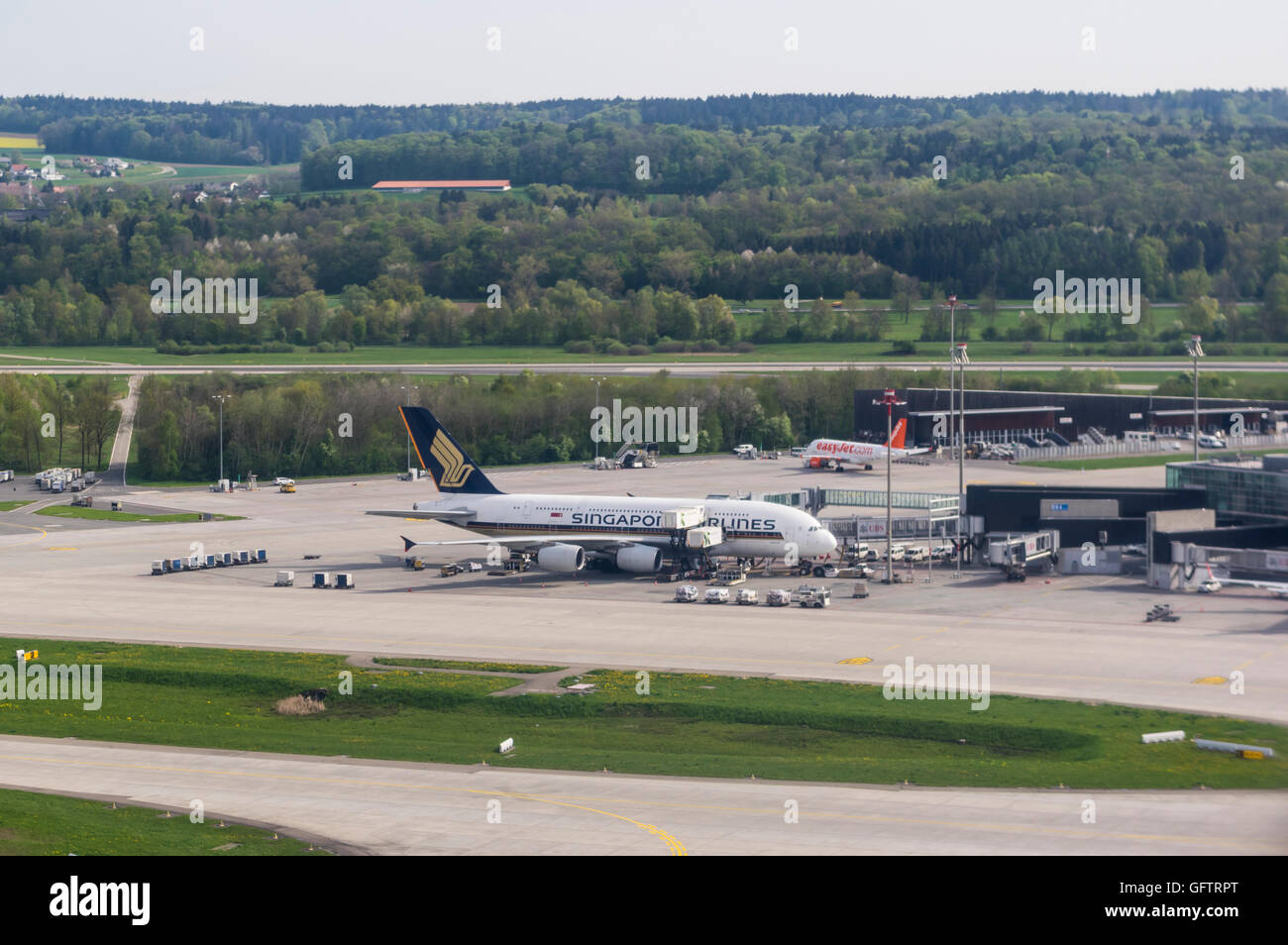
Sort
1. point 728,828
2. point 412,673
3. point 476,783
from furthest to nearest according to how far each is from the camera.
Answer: point 412,673, point 476,783, point 728,828

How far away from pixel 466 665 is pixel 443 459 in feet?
104

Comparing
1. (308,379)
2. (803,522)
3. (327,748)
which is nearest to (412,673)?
(327,748)

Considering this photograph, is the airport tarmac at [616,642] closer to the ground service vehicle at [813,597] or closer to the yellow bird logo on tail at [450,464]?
the ground service vehicle at [813,597]

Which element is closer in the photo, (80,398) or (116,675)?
(116,675)

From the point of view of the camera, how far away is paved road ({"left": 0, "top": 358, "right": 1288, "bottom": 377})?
18612cm

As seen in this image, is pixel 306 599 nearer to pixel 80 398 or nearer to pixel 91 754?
pixel 91 754

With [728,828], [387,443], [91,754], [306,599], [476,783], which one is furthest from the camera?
[387,443]

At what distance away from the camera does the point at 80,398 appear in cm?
16200

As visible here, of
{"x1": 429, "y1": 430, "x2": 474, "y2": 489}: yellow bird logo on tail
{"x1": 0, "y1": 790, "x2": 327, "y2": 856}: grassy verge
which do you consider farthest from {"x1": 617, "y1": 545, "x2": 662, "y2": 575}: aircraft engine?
{"x1": 0, "y1": 790, "x2": 327, "y2": 856}: grassy verge

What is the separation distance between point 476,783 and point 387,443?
113m

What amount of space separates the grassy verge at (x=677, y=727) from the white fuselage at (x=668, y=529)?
84.9 feet

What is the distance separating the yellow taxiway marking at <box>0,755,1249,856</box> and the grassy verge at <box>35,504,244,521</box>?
228 ft

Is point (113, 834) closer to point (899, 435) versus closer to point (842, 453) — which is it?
point (842, 453)

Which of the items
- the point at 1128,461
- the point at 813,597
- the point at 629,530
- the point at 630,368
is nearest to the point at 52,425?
the point at 630,368
